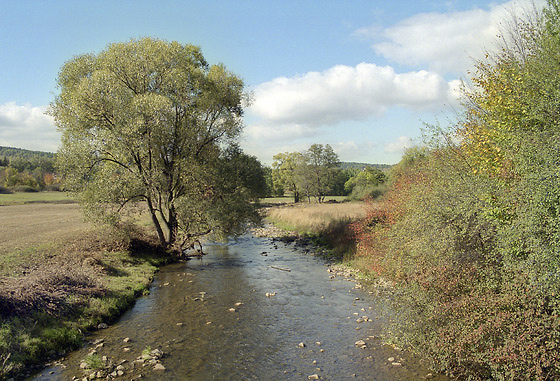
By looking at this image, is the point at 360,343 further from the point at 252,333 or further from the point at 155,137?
the point at 155,137

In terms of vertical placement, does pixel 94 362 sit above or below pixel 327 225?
below

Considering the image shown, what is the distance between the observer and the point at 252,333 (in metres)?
15.2

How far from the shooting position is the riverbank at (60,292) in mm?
12320

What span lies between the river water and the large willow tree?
6.31 m

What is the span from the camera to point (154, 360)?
12445 mm

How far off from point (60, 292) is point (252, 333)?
26.8 ft

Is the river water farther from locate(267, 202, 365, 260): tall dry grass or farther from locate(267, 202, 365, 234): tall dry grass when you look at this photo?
locate(267, 202, 365, 234): tall dry grass

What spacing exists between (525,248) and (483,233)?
128 centimetres

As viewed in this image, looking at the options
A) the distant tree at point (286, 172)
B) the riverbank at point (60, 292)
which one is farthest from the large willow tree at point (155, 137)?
the distant tree at point (286, 172)

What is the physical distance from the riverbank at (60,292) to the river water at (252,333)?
721 millimetres

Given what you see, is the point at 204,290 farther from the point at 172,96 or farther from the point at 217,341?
the point at 172,96

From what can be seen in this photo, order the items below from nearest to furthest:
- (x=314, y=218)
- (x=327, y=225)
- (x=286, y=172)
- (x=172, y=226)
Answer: (x=172, y=226) → (x=327, y=225) → (x=314, y=218) → (x=286, y=172)

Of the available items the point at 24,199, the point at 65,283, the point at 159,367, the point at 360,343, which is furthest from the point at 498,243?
the point at 24,199

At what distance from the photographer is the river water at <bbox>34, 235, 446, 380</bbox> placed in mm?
11875
